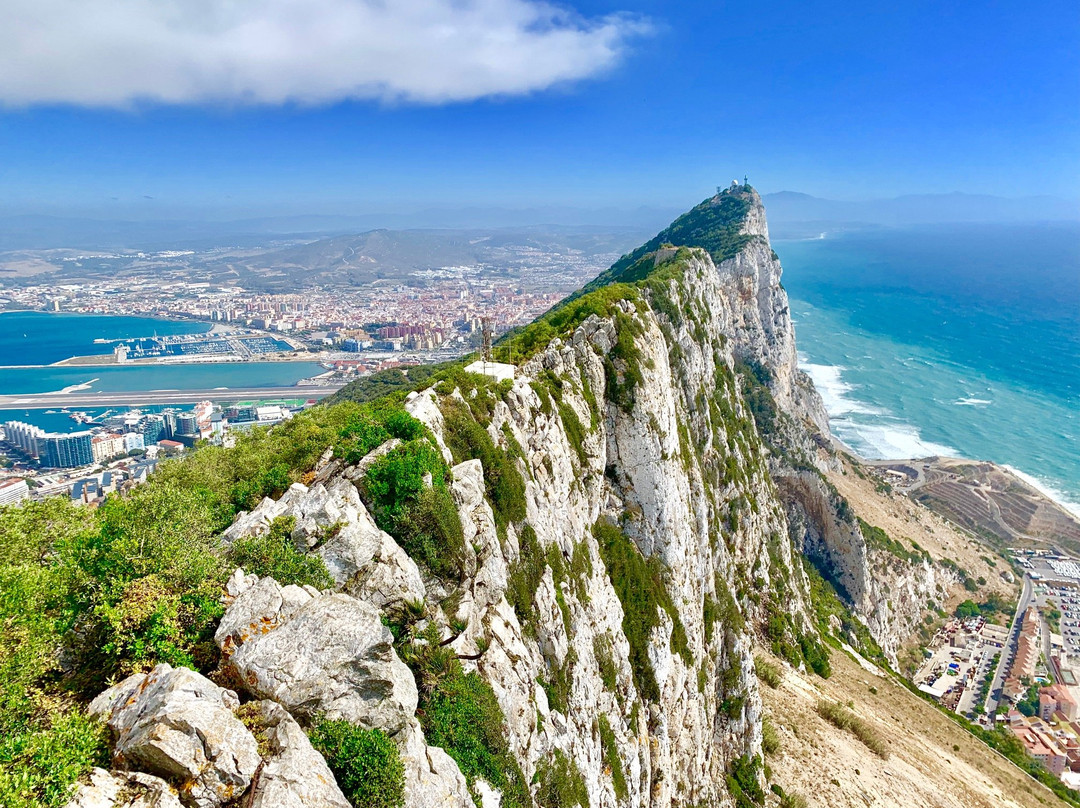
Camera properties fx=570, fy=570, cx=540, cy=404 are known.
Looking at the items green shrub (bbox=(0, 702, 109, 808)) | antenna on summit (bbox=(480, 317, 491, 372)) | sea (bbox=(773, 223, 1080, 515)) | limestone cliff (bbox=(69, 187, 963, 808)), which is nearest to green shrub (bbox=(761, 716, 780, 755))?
limestone cliff (bbox=(69, 187, 963, 808))

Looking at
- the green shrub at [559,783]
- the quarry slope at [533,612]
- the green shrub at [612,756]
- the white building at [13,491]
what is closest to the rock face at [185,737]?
the quarry slope at [533,612]

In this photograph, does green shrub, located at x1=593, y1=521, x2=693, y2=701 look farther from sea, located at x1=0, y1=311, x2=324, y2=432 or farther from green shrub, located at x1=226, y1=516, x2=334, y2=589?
sea, located at x1=0, y1=311, x2=324, y2=432

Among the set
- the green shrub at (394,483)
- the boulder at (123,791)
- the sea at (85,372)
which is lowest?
the sea at (85,372)

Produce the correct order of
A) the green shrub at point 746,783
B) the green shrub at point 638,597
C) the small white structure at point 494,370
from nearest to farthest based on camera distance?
the green shrub at point 638,597, the small white structure at point 494,370, the green shrub at point 746,783

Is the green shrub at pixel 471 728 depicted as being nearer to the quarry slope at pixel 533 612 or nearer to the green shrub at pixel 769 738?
the quarry slope at pixel 533 612

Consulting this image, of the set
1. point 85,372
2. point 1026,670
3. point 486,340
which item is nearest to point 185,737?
point 486,340

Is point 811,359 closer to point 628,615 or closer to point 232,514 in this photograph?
point 628,615
